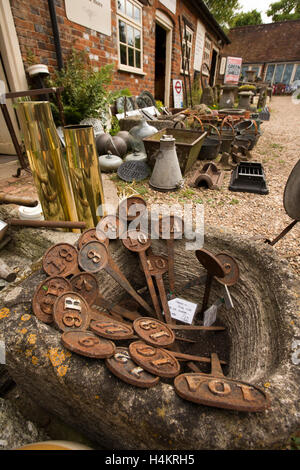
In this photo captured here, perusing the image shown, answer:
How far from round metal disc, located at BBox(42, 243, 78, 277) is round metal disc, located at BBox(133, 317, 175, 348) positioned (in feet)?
1.43

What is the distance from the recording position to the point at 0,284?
60.9 inches

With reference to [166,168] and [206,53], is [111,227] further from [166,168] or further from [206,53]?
[206,53]

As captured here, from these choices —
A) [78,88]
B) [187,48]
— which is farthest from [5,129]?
[187,48]

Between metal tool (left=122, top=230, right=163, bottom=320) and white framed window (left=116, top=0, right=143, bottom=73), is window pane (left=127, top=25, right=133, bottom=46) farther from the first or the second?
metal tool (left=122, top=230, right=163, bottom=320)

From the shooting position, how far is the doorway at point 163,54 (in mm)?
6628

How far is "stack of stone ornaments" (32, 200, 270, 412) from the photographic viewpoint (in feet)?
2.38

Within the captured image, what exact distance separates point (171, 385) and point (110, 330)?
31cm

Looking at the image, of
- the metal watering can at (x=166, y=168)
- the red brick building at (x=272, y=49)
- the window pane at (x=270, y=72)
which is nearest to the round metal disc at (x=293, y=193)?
the metal watering can at (x=166, y=168)

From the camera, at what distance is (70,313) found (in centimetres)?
101

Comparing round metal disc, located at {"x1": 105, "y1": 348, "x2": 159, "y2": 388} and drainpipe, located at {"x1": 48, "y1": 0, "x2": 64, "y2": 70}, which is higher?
drainpipe, located at {"x1": 48, "y1": 0, "x2": 64, "y2": 70}

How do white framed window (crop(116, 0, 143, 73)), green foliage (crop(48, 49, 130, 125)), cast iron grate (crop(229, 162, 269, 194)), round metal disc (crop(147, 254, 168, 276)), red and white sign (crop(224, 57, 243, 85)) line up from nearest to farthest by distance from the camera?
round metal disc (crop(147, 254, 168, 276))
cast iron grate (crop(229, 162, 269, 194))
green foliage (crop(48, 49, 130, 125))
white framed window (crop(116, 0, 143, 73))
red and white sign (crop(224, 57, 243, 85))

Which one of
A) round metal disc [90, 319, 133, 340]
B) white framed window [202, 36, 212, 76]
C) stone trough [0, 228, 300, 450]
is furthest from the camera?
white framed window [202, 36, 212, 76]

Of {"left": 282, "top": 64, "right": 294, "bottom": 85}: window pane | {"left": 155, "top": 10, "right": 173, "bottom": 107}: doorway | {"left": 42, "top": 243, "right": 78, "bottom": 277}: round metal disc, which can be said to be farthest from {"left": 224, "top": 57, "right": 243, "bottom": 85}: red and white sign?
{"left": 282, "top": 64, "right": 294, "bottom": 85}: window pane
